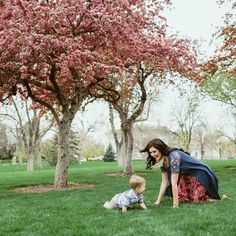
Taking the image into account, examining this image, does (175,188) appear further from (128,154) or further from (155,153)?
(128,154)

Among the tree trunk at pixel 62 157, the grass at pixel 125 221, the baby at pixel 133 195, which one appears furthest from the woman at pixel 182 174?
the tree trunk at pixel 62 157

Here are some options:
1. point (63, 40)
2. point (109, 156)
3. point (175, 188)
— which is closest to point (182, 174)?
point (175, 188)

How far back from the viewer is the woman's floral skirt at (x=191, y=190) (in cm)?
891

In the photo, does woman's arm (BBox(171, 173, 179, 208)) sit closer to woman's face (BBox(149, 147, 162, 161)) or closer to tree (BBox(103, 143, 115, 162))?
woman's face (BBox(149, 147, 162, 161))

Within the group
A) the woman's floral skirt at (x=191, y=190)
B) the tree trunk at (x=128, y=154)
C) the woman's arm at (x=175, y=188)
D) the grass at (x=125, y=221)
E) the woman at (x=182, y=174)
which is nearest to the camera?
the grass at (x=125, y=221)

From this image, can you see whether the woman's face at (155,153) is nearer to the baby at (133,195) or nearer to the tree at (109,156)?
the baby at (133,195)

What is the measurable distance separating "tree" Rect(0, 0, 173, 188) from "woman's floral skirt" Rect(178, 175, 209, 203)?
629 cm

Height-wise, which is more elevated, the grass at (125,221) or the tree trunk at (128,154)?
the tree trunk at (128,154)

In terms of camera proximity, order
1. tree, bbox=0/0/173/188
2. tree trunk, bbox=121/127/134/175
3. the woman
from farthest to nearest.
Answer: tree trunk, bbox=121/127/134/175 → tree, bbox=0/0/173/188 → the woman

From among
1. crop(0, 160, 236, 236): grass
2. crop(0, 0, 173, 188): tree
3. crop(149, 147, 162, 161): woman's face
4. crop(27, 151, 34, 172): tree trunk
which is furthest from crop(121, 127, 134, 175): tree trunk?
crop(27, 151, 34, 172): tree trunk

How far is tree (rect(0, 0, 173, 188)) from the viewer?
13.6 m

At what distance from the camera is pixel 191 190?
9031 mm

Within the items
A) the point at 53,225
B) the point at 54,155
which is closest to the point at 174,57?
the point at 53,225

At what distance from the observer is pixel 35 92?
19469mm
